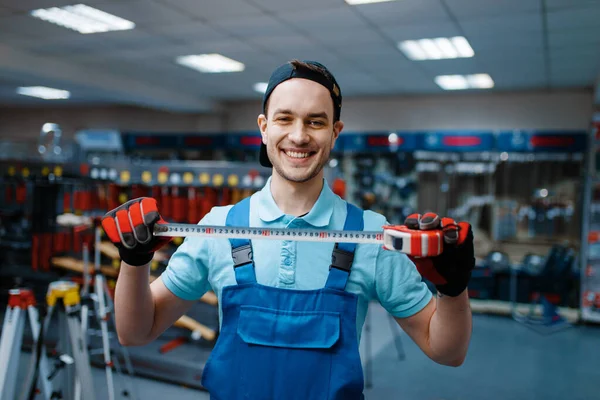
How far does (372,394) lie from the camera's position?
4.33 meters

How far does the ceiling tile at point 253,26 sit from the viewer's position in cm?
508

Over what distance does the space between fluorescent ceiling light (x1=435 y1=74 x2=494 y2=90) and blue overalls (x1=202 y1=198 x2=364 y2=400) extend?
676 centimetres

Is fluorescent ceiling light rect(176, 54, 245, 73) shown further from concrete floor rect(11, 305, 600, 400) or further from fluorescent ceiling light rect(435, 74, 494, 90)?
concrete floor rect(11, 305, 600, 400)

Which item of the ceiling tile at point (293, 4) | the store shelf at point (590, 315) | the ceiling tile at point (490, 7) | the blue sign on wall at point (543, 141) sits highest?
the ceiling tile at point (293, 4)

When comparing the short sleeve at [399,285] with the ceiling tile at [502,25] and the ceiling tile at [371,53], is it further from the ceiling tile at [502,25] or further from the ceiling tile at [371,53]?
the ceiling tile at [371,53]

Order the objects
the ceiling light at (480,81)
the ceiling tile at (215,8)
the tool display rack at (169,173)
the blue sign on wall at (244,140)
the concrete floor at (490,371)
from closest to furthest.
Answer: the concrete floor at (490,371) < the ceiling tile at (215,8) < the tool display rack at (169,173) < the ceiling light at (480,81) < the blue sign on wall at (244,140)

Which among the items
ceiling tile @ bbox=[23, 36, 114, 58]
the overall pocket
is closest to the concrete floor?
the overall pocket

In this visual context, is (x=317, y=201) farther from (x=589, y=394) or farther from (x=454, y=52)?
(x=454, y=52)

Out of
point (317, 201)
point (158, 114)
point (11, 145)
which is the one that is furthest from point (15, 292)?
point (11, 145)

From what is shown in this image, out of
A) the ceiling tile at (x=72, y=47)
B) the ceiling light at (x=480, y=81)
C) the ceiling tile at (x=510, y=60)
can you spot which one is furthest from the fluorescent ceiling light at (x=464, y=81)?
the ceiling tile at (x=72, y=47)

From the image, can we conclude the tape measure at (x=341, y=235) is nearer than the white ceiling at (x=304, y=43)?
Yes

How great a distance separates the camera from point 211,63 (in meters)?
7.14

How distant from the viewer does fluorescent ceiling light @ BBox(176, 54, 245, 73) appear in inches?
269

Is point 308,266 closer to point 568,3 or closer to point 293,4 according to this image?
point 293,4
